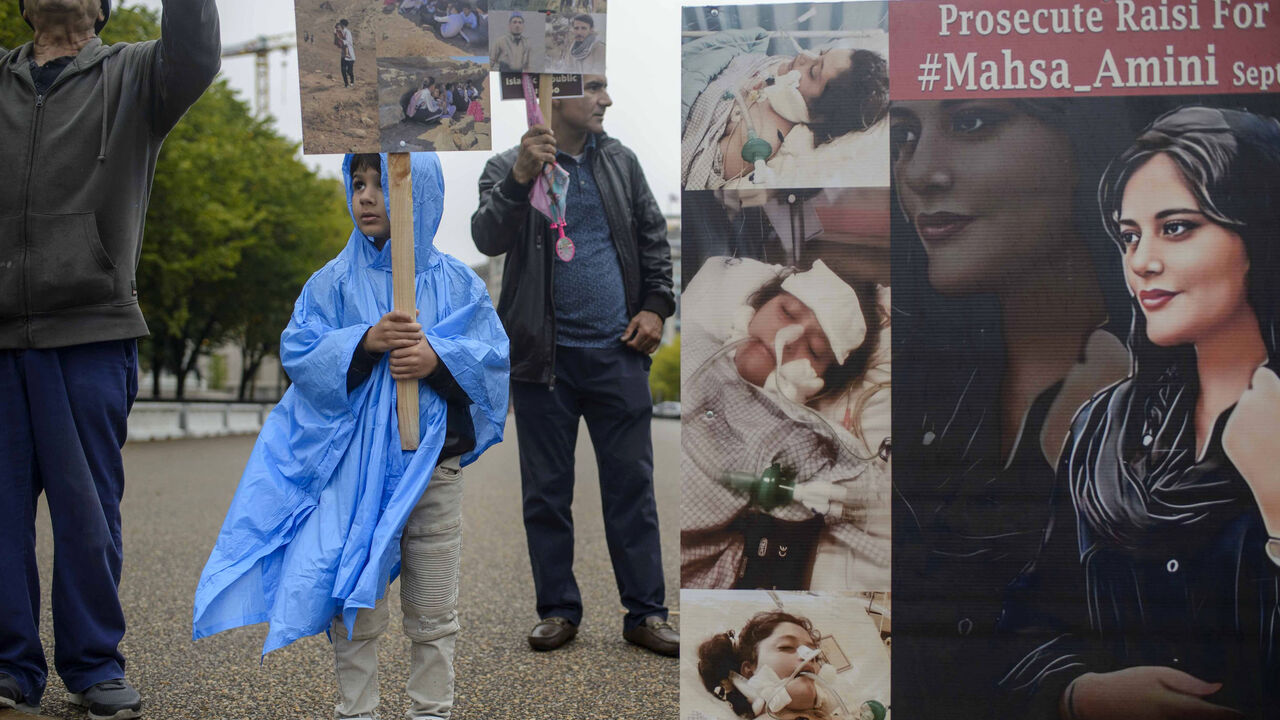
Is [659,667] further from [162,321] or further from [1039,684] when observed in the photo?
[162,321]

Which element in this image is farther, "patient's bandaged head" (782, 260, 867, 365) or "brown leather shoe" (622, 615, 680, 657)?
"brown leather shoe" (622, 615, 680, 657)

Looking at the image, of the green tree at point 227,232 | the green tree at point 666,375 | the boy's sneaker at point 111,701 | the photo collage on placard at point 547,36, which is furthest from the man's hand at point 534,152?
the green tree at point 666,375

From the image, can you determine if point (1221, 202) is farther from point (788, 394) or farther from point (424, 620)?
point (424, 620)

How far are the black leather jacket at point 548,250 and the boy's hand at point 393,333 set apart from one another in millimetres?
947

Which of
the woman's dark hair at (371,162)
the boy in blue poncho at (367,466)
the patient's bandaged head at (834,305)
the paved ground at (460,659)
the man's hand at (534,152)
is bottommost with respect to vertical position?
the paved ground at (460,659)

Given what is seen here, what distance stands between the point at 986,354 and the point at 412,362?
1.40 m

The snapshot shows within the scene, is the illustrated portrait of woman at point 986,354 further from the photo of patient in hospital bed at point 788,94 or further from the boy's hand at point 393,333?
the boy's hand at point 393,333

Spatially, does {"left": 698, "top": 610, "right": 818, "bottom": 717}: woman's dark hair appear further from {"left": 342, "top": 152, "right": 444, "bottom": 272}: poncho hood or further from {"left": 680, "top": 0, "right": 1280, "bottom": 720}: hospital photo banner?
{"left": 342, "top": 152, "right": 444, "bottom": 272}: poncho hood

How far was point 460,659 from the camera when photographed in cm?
396

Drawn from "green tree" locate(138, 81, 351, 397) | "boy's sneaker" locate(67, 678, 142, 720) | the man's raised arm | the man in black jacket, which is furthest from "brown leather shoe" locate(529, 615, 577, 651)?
"green tree" locate(138, 81, 351, 397)

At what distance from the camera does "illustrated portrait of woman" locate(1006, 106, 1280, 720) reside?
2.44m

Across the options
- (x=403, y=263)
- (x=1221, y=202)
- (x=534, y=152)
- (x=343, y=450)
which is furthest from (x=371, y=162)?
(x=1221, y=202)

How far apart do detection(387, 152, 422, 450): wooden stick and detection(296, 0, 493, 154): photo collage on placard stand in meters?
0.07

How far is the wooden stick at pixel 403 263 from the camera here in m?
2.97
